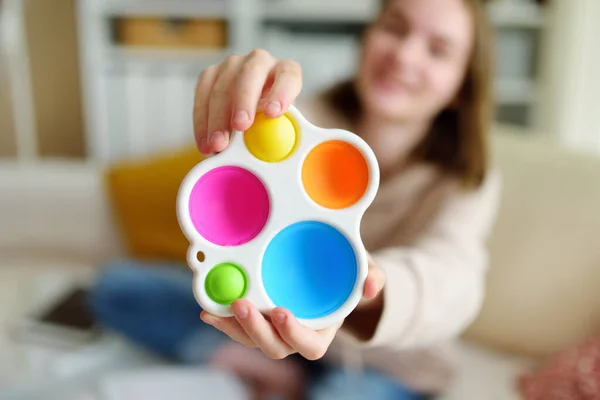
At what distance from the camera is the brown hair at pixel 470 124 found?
35.4 inches

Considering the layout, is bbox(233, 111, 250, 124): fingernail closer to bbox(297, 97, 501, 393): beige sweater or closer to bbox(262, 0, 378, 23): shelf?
bbox(297, 97, 501, 393): beige sweater

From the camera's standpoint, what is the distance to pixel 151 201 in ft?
4.29

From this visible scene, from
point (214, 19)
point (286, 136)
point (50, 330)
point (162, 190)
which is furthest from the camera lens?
point (214, 19)

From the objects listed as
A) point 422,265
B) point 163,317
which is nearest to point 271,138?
point 422,265

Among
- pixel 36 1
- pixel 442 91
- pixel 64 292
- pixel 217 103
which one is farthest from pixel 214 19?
pixel 217 103

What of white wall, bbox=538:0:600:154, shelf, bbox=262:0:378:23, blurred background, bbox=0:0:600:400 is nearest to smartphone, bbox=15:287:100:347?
blurred background, bbox=0:0:600:400

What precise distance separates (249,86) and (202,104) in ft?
0.19

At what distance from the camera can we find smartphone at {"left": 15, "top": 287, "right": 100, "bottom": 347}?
101 cm

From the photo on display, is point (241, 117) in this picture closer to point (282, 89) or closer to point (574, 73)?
point (282, 89)

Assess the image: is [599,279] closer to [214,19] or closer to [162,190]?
[162,190]

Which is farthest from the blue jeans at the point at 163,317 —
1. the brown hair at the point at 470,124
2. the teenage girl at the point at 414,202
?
the brown hair at the point at 470,124

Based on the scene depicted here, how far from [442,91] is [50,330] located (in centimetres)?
71

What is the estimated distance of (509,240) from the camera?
1.03m

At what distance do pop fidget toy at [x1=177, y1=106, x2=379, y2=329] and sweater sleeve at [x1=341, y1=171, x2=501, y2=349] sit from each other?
0.16 metres
